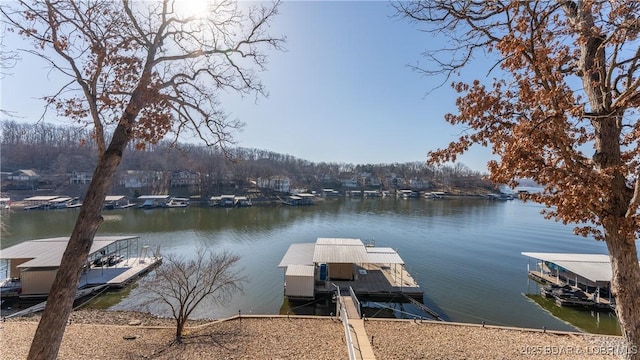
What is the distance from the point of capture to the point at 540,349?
8625mm

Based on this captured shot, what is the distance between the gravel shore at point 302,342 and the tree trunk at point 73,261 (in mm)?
4925

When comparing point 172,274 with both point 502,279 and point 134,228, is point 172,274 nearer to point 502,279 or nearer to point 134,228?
point 502,279

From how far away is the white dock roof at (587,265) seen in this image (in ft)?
49.5

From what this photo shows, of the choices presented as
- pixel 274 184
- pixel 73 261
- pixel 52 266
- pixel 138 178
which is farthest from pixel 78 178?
pixel 73 261

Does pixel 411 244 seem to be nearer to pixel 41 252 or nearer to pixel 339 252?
pixel 339 252

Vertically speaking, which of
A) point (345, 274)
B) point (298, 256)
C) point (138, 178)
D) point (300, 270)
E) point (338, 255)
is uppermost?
point (138, 178)

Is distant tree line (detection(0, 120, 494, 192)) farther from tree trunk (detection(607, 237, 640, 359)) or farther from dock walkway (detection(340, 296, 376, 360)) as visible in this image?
tree trunk (detection(607, 237, 640, 359))

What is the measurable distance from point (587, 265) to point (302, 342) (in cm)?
1722

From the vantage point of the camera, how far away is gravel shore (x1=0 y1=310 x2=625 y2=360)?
26.4ft

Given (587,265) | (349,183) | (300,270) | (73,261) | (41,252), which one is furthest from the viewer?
(349,183)

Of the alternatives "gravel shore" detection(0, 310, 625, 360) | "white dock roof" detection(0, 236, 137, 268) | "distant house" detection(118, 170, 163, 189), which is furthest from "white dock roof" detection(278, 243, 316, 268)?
"distant house" detection(118, 170, 163, 189)

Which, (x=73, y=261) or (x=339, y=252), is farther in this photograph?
(x=339, y=252)

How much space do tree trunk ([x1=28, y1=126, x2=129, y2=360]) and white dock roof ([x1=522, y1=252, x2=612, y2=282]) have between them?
67.0ft

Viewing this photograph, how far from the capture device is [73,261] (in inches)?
163
